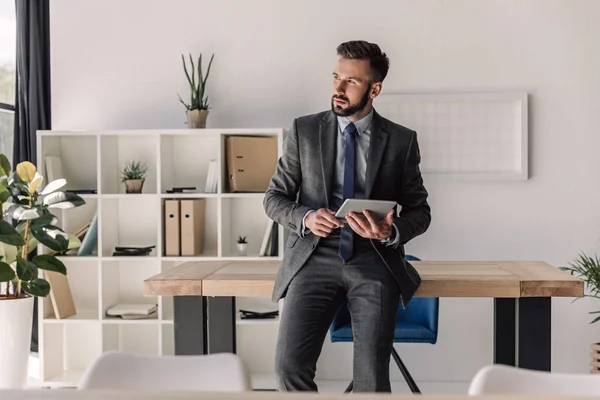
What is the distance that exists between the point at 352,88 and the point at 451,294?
90 cm

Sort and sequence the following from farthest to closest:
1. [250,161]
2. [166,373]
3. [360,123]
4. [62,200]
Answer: [250,161] → [62,200] → [360,123] → [166,373]

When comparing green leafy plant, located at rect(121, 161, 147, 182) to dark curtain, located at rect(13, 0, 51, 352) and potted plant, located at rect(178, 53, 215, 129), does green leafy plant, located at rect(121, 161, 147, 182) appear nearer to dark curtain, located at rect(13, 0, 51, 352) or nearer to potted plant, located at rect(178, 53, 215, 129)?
potted plant, located at rect(178, 53, 215, 129)

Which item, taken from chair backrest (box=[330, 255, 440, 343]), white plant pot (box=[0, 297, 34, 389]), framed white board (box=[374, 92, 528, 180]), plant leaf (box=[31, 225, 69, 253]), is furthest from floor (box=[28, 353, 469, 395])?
framed white board (box=[374, 92, 528, 180])

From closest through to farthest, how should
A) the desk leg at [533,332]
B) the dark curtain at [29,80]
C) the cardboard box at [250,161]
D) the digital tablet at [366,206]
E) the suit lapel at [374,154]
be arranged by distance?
the digital tablet at [366,206] → the suit lapel at [374,154] → the desk leg at [533,332] → the cardboard box at [250,161] → the dark curtain at [29,80]

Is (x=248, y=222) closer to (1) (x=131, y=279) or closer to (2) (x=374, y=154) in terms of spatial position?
(1) (x=131, y=279)

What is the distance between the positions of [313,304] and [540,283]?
90 cm

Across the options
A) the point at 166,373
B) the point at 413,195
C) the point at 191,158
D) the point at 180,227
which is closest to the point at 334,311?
the point at 413,195

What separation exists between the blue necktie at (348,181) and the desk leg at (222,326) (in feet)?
2.36

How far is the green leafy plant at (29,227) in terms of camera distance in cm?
423

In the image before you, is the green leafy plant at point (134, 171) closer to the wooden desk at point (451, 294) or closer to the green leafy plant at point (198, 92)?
the green leafy plant at point (198, 92)

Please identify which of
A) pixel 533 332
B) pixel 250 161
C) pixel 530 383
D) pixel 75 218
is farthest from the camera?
pixel 75 218

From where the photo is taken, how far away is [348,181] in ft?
9.67

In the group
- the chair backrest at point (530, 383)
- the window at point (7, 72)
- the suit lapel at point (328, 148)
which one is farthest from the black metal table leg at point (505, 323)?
the window at point (7, 72)

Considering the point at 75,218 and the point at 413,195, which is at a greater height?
the point at 413,195
